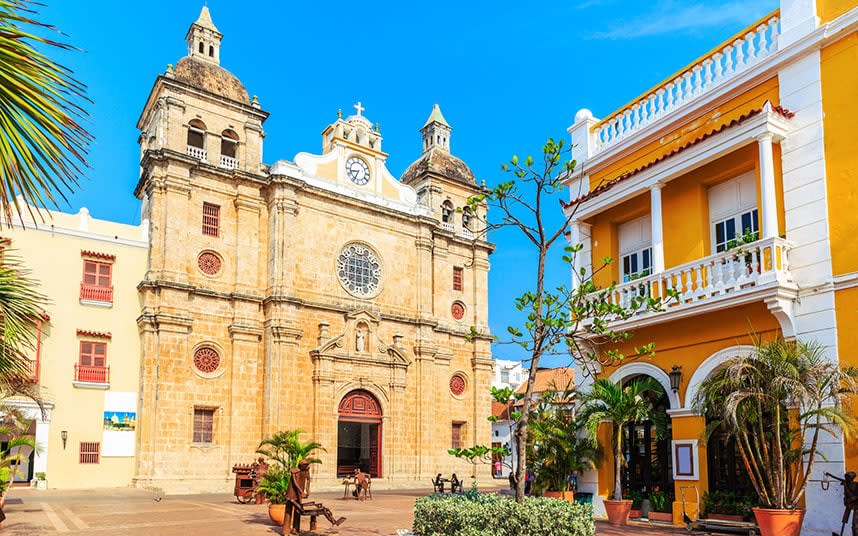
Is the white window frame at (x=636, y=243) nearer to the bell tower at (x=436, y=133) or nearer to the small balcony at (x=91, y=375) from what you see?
the small balcony at (x=91, y=375)

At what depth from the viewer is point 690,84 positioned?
14.4 meters

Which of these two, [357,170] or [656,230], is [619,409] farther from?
[357,170]

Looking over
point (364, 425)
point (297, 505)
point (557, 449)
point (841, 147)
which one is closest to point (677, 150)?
point (841, 147)

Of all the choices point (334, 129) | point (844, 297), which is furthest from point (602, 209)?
point (334, 129)

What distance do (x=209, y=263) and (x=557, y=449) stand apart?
17295 millimetres

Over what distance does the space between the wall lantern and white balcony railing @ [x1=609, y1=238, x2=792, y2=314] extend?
47.5 inches

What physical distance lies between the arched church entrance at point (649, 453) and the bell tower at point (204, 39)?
23754 millimetres

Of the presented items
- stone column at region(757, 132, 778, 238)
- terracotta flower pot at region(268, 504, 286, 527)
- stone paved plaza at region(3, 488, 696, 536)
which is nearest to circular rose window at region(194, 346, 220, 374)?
stone paved plaza at region(3, 488, 696, 536)

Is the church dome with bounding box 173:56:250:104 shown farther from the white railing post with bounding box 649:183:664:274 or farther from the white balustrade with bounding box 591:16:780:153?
the white railing post with bounding box 649:183:664:274

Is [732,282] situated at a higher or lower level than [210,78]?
lower

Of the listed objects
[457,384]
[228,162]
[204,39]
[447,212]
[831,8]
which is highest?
[204,39]

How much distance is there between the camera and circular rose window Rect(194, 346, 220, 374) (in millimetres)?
27219

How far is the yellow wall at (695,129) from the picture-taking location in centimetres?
1305

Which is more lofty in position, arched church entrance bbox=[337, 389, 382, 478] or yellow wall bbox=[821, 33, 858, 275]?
yellow wall bbox=[821, 33, 858, 275]
